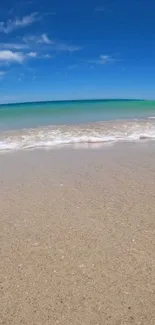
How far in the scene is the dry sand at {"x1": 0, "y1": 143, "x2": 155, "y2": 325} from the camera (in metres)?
2.19

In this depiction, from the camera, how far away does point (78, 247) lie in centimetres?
297

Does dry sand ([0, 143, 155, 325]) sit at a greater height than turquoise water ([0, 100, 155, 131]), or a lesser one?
lesser

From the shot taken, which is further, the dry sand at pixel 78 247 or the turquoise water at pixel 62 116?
A: the turquoise water at pixel 62 116

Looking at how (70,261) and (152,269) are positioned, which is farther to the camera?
(70,261)

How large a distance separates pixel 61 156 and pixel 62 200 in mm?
2888

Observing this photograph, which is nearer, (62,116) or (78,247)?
(78,247)

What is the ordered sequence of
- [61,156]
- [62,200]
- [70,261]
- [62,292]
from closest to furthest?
[62,292]
[70,261]
[62,200]
[61,156]

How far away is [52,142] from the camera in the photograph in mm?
9172

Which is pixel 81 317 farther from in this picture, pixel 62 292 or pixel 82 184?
pixel 82 184

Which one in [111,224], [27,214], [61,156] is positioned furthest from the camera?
[61,156]

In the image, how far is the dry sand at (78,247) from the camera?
7.18ft

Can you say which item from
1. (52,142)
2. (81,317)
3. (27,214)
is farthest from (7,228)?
(52,142)

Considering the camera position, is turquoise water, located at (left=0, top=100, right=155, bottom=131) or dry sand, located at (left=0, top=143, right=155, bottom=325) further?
turquoise water, located at (left=0, top=100, right=155, bottom=131)

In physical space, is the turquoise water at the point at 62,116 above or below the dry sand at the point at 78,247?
above
